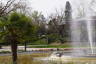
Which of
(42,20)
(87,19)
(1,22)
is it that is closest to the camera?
(1,22)

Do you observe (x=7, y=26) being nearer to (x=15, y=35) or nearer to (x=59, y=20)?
(x=15, y=35)

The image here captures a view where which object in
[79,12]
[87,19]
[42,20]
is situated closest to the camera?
[87,19]

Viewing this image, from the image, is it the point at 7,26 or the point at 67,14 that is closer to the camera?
the point at 7,26

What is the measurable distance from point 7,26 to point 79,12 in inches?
1820

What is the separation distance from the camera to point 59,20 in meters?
67.0

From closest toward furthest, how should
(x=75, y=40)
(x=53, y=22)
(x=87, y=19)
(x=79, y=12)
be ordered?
(x=87, y=19)
(x=75, y=40)
(x=79, y=12)
(x=53, y=22)

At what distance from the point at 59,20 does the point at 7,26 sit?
51184 millimetres

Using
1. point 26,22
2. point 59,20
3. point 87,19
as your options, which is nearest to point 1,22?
point 26,22

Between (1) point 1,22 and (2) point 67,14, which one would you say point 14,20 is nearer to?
(1) point 1,22

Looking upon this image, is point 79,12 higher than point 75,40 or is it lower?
higher

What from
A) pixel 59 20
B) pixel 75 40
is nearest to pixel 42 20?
pixel 59 20

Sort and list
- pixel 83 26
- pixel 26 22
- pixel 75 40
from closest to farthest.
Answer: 1. pixel 26 22
2. pixel 83 26
3. pixel 75 40

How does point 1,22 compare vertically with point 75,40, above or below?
above

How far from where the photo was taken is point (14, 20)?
54.7ft
